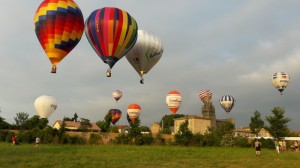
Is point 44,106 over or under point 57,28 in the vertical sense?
under

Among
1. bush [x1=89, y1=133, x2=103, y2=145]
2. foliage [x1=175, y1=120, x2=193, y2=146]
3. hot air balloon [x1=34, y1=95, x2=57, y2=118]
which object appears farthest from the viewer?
hot air balloon [x1=34, y1=95, x2=57, y2=118]

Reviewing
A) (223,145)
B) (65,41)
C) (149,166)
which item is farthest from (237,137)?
(149,166)

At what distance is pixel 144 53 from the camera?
37.2m

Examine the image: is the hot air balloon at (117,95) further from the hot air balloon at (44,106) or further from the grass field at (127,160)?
the grass field at (127,160)

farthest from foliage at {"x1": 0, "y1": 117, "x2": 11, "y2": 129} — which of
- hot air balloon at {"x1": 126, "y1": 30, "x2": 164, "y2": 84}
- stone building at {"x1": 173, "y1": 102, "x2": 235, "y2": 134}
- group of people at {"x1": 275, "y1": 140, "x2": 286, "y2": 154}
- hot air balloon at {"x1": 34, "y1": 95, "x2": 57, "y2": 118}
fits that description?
group of people at {"x1": 275, "y1": 140, "x2": 286, "y2": 154}

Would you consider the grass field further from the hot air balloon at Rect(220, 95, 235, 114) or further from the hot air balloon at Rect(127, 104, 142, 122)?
the hot air balloon at Rect(127, 104, 142, 122)

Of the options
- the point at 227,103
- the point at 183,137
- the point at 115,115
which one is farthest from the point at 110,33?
the point at 115,115

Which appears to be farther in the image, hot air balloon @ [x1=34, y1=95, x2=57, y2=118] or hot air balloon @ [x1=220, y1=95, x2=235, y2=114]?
hot air balloon @ [x1=220, y1=95, x2=235, y2=114]

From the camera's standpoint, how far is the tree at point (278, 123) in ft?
174

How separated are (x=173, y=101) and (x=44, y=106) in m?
27.2

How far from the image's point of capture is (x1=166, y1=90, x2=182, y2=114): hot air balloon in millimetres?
74312

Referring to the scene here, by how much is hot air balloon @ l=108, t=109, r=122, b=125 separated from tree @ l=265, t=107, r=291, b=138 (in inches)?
1863

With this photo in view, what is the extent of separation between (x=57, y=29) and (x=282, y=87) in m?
42.6

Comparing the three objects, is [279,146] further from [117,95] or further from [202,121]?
[117,95]
